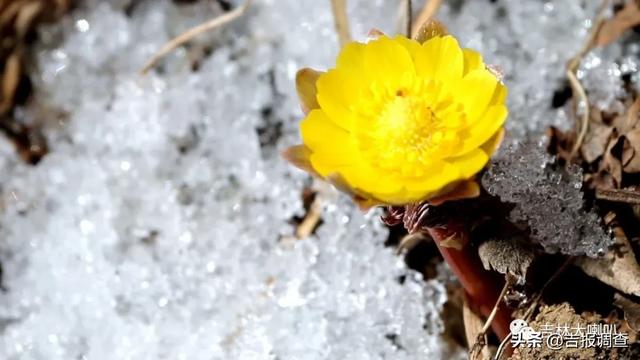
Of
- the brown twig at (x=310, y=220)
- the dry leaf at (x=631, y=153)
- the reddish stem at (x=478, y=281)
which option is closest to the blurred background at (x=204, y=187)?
the brown twig at (x=310, y=220)

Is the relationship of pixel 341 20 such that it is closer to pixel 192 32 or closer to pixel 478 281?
pixel 192 32

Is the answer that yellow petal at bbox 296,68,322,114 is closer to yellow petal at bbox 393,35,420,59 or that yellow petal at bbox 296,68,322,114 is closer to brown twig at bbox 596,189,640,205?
yellow petal at bbox 393,35,420,59

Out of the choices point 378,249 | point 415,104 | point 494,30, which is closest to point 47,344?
point 378,249

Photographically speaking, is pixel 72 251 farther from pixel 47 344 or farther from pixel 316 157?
pixel 316 157

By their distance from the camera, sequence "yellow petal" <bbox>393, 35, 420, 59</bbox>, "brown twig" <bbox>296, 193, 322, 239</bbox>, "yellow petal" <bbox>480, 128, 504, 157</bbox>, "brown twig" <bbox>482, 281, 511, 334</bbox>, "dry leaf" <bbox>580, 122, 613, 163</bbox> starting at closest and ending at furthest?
1. "yellow petal" <bbox>480, 128, 504, 157</bbox>
2. "yellow petal" <bbox>393, 35, 420, 59</bbox>
3. "brown twig" <bbox>482, 281, 511, 334</bbox>
4. "dry leaf" <bbox>580, 122, 613, 163</bbox>
5. "brown twig" <bbox>296, 193, 322, 239</bbox>

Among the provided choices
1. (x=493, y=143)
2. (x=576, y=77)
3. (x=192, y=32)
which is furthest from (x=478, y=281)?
(x=192, y=32)

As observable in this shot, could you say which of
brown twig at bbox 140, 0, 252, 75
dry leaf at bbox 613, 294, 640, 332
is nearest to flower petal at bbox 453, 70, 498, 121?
dry leaf at bbox 613, 294, 640, 332

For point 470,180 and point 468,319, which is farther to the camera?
point 468,319
